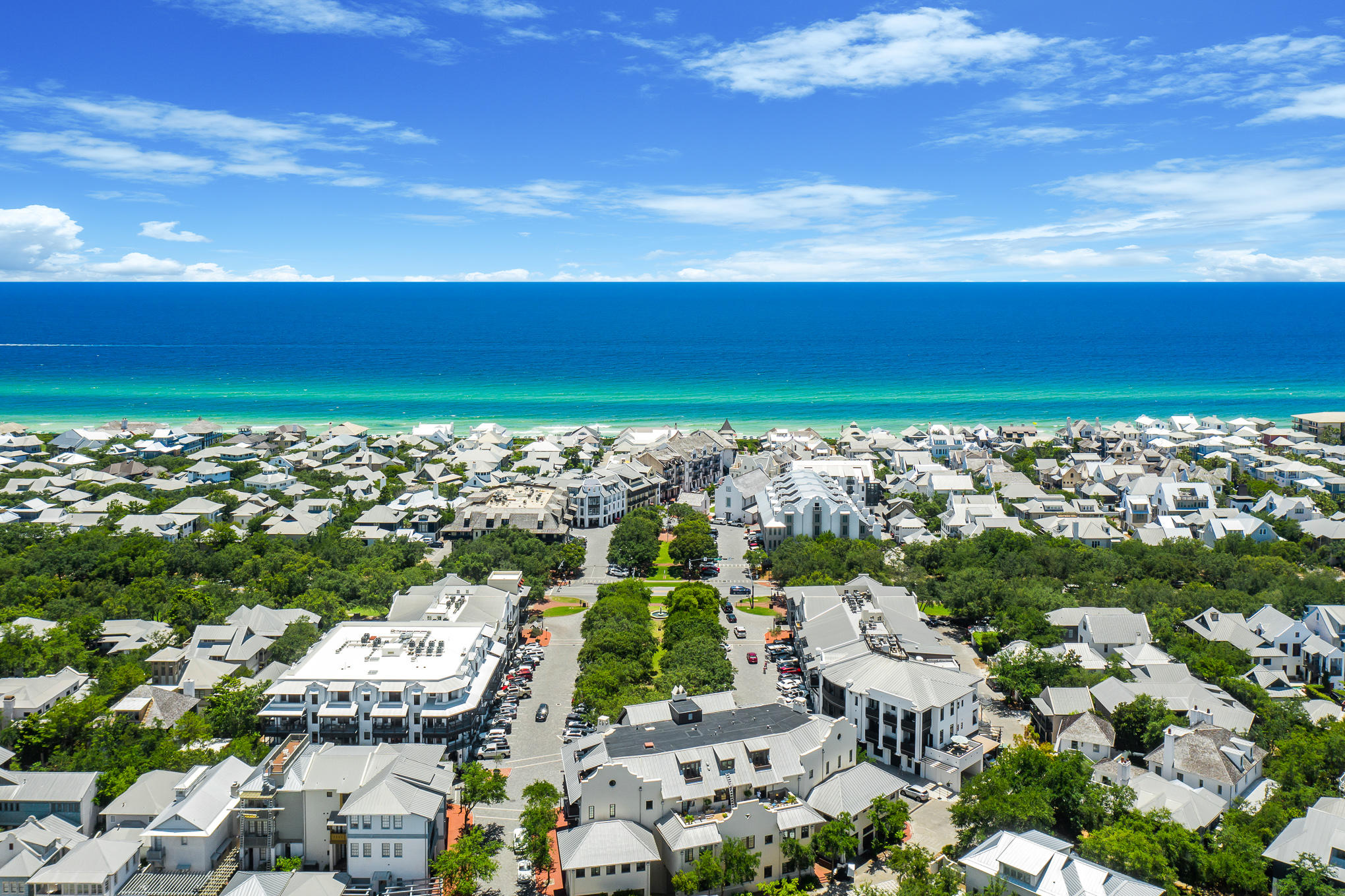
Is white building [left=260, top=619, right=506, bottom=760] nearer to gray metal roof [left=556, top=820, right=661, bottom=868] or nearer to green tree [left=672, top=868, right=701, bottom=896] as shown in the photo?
gray metal roof [left=556, top=820, right=661, bottom=868]

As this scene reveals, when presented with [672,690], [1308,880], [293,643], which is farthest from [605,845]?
[293,643]

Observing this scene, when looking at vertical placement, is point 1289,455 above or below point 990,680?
above

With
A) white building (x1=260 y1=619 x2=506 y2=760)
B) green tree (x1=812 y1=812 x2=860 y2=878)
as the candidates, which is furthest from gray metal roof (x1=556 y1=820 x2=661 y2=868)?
white building (x1=260 y1=619 x2=506 y2=760)

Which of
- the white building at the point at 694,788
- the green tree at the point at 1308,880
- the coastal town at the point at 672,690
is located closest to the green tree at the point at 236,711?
the coastal town at the point at 672,690

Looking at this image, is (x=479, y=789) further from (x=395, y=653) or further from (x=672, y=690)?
(x=395, y=653)

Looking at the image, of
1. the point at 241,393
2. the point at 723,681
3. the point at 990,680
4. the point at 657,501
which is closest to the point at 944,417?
the point at 657,501

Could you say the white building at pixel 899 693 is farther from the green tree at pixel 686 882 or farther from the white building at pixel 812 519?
the white building at pixel 812 519

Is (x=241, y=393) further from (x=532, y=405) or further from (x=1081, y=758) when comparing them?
(x=1081, y=758)
